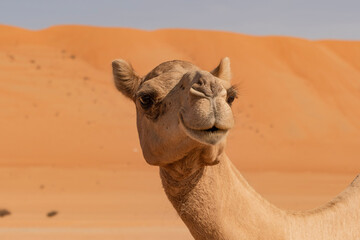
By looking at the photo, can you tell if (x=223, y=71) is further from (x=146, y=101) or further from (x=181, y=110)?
(x=181, y=110)

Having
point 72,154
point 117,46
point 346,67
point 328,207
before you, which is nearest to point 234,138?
point 72,154

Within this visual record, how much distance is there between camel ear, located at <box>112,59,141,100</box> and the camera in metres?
4.21

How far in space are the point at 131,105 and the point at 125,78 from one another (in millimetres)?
31772

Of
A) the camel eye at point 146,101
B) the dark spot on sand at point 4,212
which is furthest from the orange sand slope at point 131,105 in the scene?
the camel eye at point 146,101

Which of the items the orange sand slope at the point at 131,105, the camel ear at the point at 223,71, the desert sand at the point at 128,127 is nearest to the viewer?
the camel ear at the point at 223,71

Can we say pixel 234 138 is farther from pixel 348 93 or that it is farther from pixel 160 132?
pixel 160 132

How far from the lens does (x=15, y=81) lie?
140 feet

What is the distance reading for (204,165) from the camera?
3.44 m

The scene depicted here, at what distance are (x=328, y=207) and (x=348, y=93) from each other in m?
55.4

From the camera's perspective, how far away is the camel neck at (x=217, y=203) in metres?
3.37

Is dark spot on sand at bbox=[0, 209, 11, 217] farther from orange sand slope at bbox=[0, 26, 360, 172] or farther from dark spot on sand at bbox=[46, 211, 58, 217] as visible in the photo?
orange sand slope at bbox=[0, 26, 360, 172]

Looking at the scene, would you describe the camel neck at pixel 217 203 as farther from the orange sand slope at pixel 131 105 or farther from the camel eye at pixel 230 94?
the orange sand slope at pixel 131 105


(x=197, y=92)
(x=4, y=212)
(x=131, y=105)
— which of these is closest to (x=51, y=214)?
(x=4, y=212)

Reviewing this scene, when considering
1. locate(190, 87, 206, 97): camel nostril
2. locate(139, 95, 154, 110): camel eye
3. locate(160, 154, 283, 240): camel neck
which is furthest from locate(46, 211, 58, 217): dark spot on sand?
locate(190, 87, 206, 97): camel nostril
